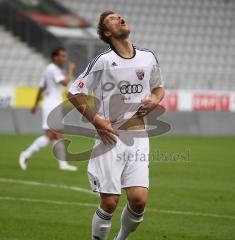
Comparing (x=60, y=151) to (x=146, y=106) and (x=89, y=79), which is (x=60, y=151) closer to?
(x=89, y=79)

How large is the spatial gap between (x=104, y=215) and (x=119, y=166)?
0.46m

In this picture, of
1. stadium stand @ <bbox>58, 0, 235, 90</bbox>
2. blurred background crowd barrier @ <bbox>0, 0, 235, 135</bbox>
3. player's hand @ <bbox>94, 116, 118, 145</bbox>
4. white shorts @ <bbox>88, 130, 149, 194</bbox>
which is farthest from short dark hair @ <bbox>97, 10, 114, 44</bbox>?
stadium stand @ <bbox>58, 0, 235, 90</bbox>

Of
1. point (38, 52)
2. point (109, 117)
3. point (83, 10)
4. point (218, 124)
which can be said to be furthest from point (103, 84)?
point (83, 10)

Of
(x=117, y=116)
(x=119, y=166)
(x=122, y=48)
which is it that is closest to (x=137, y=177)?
(x=119, y=166)

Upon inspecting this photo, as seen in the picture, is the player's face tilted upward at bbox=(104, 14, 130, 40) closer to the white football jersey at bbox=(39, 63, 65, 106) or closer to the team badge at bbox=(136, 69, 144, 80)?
the team badge at bbox=(136, 69, 144, 80)

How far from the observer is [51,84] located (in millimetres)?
15891

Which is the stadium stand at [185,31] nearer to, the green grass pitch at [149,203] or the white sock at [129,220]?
the green grass pitch at [149,203]

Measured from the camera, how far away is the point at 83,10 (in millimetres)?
37406

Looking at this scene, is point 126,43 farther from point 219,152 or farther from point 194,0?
point 194,0

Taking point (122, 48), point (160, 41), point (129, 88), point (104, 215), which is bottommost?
point (160, 41)

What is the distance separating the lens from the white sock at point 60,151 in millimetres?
15496

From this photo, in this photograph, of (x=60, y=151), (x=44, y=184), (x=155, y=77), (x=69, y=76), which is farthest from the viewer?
(x=60, y=151)

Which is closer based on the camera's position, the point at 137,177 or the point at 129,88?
the point at 137,177

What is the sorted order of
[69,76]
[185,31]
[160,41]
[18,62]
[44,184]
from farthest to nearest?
[185,31], [160,41], [18,62], [69,76], [44,184]
